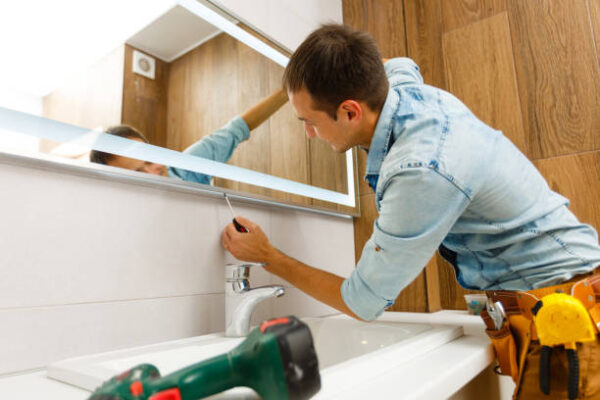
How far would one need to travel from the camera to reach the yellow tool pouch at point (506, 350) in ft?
2.42

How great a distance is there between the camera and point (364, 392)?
0.48 metres

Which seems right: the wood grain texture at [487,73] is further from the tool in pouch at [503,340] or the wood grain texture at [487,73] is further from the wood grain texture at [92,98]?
the wood grain texture at [92,98]

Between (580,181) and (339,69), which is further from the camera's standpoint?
(580,181)

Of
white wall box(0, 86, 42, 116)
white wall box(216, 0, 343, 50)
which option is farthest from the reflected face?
white wall box(216, 0, 343, 50)

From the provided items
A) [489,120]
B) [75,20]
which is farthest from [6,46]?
[489,120]

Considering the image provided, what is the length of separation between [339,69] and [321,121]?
12 centimetres

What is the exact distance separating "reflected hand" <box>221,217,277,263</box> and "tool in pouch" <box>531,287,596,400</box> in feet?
1.78

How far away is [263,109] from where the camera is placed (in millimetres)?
1142

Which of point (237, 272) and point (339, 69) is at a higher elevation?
point (339, 69)

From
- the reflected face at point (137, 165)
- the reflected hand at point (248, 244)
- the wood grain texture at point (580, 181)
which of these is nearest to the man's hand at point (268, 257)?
the reflected hand at point (248, 244)

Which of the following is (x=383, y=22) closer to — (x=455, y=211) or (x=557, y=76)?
(x=557, y=76)

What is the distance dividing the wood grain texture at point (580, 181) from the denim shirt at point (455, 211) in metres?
0.39

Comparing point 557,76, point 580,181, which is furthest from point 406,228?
point 557,76

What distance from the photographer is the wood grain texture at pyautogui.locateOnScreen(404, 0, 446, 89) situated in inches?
56.9
